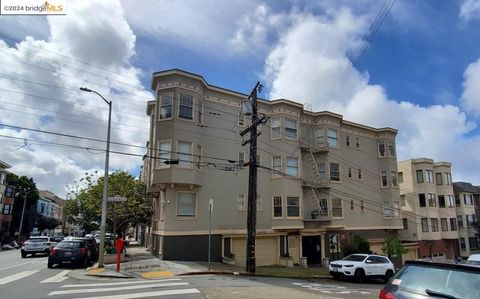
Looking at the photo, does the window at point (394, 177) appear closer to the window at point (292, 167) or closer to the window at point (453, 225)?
the window at point (292, 167)

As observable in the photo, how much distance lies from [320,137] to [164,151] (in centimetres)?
1429

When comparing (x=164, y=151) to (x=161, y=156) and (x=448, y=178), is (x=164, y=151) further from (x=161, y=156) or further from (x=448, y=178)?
(x=448, y=178)

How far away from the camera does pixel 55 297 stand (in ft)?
31.9

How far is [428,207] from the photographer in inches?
1523

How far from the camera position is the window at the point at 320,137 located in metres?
30.3

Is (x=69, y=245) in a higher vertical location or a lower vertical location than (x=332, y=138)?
lower

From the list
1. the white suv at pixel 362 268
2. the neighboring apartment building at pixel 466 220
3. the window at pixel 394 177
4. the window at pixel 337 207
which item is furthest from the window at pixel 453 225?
the white suv at pixel 362 268

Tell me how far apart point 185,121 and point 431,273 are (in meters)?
19.1

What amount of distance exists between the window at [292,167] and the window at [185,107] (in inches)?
336

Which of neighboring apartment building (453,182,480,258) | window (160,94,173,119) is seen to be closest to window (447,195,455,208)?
neighboring apartment building (453,182,480,258)

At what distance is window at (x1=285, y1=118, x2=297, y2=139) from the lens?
27609mm

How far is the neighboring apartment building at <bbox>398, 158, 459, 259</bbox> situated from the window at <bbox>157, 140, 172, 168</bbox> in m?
27.0

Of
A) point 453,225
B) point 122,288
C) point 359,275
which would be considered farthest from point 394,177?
point 122,288

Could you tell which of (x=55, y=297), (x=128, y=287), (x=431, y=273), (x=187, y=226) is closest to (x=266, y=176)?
(x=187, y=226)
